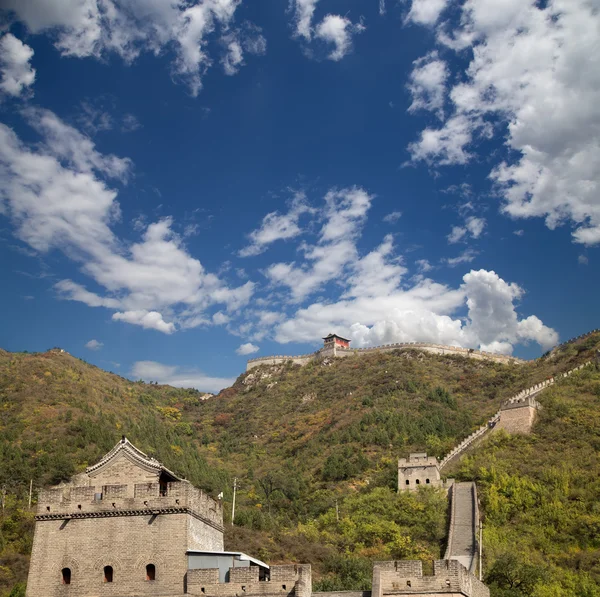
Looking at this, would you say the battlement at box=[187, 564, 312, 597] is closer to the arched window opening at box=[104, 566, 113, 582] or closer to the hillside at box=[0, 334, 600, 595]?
the arched window opening at box=[104, 566, 113, 582]

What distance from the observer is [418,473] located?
6116 cm

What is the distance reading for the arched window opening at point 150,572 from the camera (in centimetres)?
2734

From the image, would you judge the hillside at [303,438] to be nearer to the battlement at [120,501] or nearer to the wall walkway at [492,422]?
the wall walkway at [492,422]

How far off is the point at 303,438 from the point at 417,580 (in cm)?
5942

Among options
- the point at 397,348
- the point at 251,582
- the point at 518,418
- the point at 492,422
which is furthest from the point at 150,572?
the point at 397,348

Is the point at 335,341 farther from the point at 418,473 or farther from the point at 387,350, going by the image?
the point at 418,473

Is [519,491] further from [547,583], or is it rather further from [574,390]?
[574,390]

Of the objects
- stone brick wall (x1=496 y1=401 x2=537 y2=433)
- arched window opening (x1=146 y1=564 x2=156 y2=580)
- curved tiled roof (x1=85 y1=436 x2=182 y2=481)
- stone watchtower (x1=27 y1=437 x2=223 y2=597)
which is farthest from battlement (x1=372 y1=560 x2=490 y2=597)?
stone brick wall (x1=496 y1=401 x2=537 y2=433)

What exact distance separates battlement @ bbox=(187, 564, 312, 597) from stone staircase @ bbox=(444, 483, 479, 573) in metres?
17.6

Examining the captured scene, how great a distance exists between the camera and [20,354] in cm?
9319

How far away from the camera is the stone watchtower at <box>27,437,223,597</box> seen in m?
27.4

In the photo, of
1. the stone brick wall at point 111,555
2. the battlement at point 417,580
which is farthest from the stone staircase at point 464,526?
Result: the stone brick wall at point 111,555

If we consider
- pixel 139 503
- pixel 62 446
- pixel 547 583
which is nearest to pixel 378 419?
pixel 62 446

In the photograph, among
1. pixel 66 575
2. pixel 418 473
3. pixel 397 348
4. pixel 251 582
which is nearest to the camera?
pixel 251 582
